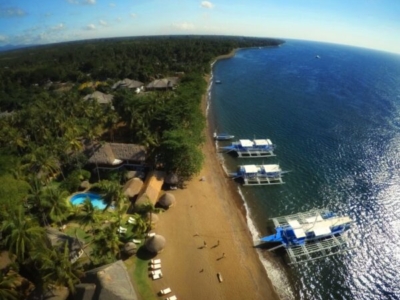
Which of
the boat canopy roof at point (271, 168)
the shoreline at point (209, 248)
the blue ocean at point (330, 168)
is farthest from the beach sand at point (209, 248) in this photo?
the boat canopy roof at point (271, 168)

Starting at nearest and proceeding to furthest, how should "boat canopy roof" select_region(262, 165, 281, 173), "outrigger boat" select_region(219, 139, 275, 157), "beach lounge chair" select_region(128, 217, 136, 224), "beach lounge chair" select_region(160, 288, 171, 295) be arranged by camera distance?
"beach lounge chair" select_region(160, 288, 171, 295) → "beach lounge chair" select_region(128, 217, 136, 224) → "boat canopy roof" select_region(262, 165, 281, 173) → "outrigger boat" select_region(219, 139, 275, 157)

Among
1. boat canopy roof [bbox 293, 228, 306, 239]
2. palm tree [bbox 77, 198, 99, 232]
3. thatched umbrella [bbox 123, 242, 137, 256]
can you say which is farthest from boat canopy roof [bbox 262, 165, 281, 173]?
palm tree [bbox 77, 198, 99, 232]

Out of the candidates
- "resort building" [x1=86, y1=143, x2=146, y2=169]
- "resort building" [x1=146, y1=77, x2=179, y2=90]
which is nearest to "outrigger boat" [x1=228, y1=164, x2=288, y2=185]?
"resort building" [x1=86, y1=143, x2=146, y2=169]

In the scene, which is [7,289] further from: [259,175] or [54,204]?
[259,175]

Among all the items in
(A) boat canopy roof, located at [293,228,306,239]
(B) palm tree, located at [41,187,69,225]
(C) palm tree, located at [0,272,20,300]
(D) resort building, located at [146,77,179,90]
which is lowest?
(C) palm tree, located at [0,272,20,300]

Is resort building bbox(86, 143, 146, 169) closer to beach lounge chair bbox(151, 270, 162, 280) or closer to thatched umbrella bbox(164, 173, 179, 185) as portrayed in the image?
thatched umbrella bbox(164, 173, 179, 185)

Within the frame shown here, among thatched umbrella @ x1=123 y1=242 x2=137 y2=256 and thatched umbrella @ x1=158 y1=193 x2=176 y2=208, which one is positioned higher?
thatched umbrella @ x1=158 y1=193 x2=176 y2=208

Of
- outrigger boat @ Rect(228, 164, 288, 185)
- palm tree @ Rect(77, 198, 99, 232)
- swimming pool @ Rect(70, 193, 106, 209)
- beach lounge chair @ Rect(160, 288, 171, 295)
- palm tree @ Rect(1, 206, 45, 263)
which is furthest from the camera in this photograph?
outrigger boat @ Rect(228, 164, 288, 185)

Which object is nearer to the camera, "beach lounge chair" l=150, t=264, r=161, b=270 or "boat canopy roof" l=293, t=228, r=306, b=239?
"beach lounge chair" l=150, t=264, r=161, b=270
